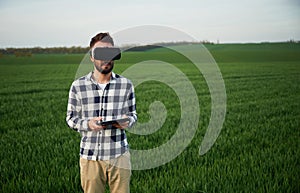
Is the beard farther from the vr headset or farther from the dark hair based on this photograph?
the dark hair

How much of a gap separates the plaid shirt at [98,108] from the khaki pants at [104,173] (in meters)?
0.06

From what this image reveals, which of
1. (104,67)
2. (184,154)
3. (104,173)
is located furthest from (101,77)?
(184,154)

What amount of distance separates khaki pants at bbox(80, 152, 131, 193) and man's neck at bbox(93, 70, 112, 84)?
64 centimetres

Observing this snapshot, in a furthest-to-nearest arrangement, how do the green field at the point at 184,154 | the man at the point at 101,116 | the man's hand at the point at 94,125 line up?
the green field at the point at 184,154 < the man at the point at 101,116 < the man's hand at the point at 94,125

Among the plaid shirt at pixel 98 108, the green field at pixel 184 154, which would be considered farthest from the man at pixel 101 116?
the green field at pixel 184 154

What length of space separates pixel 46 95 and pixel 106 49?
9906 millimetres

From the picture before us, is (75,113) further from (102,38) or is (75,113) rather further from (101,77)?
(102,38)

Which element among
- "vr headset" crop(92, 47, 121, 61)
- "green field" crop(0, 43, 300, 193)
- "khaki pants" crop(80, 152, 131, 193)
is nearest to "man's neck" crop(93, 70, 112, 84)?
"vr headset" crop(92, 47, 121, 61)

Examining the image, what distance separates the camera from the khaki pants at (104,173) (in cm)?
247

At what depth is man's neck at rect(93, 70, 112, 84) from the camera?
2.39m

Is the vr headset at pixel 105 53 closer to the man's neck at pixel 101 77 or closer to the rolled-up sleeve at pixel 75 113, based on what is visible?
the man's neck at pixel 101 77

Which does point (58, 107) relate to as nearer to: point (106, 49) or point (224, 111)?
point (224, 111)

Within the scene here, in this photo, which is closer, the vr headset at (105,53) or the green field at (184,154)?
the vr headset at (105,53)

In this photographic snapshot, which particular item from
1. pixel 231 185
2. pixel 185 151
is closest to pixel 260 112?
pixel 185 151
